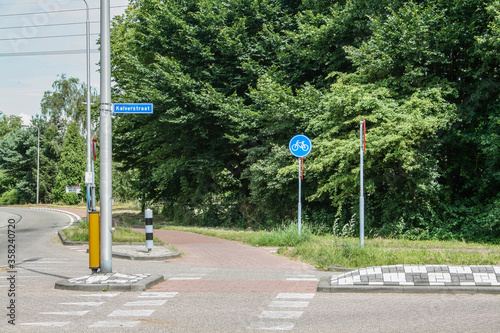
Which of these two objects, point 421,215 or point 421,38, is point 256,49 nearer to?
point 421,38

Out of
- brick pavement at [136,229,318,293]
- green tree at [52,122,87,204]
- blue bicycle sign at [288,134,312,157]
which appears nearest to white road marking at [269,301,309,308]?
brick pavement at [136,229,318,293]

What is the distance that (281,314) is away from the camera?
6.89 meters

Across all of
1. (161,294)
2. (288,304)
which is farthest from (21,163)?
(288,304)

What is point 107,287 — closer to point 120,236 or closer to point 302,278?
point 302,278

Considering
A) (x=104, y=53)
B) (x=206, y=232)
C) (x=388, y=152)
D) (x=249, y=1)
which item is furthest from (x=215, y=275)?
(x=249, y=1)

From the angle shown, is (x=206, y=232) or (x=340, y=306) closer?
(x=340, y=306)

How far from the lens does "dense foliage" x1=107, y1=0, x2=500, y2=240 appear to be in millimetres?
18828

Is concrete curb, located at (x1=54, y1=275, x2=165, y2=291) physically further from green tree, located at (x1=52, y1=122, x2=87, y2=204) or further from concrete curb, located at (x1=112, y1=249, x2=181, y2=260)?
green tree, located at (x1=52, y1=122, x2=87, y2=204)

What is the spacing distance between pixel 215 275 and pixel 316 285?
7.95 ft

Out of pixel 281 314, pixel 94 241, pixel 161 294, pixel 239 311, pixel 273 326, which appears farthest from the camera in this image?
pixel 94 241

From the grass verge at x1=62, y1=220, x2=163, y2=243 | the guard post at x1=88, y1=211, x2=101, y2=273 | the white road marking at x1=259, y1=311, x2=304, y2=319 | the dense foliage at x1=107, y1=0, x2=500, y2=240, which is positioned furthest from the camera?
the dense foliage at x1=107, y1=0, x2=500, y2=240

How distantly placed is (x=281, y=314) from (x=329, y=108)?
47.3ft

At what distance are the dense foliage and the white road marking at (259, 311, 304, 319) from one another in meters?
6.88

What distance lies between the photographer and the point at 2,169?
258ft
